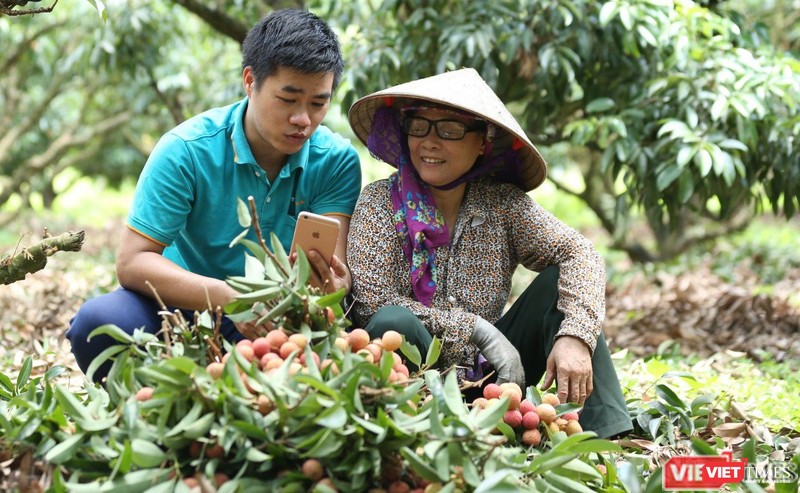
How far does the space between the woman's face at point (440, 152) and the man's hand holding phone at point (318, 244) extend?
425 millimetres

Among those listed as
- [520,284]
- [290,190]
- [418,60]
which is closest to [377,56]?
[418,60]

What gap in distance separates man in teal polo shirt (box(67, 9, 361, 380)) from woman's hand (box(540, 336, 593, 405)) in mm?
592

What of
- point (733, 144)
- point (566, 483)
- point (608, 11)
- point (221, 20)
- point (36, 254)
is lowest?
point (566, 483)

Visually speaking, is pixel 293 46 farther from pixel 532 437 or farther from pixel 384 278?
pixel 532 437

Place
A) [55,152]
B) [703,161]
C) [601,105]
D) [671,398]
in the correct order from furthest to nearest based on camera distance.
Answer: [55,152] → [601,105] → [703,161] → [671,398]

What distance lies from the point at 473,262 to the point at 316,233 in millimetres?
577

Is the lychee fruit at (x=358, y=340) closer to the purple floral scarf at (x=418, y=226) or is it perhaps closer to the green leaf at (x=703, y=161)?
the purple floral scarf at (x=418, y=226)

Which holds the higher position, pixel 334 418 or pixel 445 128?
pixel 445 128

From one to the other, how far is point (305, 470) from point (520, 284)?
3.61 m

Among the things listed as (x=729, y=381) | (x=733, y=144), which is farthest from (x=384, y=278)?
(x=733, y=144)

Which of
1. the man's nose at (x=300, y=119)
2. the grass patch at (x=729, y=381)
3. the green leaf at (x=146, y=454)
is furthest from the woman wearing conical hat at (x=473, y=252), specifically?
the green leaf at (x=146, y=454)

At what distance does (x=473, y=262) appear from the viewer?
249 centimetres

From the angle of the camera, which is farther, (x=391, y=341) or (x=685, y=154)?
(x=685, y=154)

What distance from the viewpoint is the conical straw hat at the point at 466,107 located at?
238 centimetres
